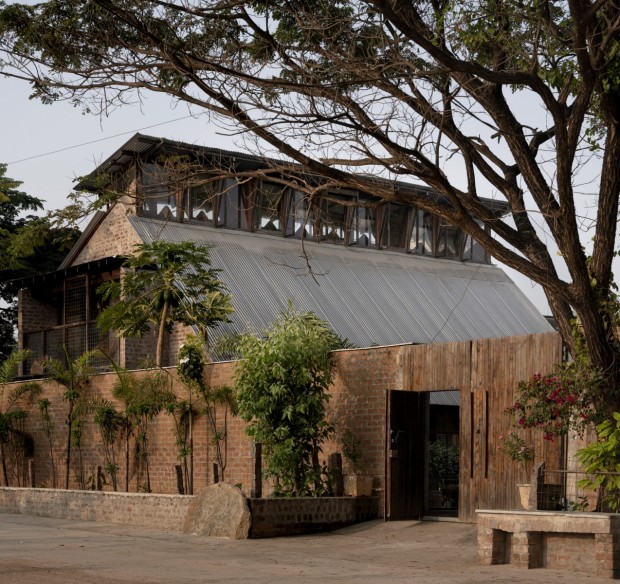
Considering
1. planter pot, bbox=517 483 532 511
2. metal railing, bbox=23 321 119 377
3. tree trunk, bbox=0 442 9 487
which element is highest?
metal railing, bbox=23 321 119 377

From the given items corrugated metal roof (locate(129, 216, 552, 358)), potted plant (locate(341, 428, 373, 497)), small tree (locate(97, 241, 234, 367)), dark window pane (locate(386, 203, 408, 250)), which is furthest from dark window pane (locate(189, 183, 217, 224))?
potted plant (locate(341, 428, 373, 497))

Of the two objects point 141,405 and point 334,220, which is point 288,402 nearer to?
point 141,405

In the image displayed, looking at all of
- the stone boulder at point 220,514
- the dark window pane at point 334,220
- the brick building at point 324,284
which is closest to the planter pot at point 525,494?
the brick building at point 324,284

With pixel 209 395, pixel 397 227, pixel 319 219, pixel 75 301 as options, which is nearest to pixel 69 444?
pixel 209 395

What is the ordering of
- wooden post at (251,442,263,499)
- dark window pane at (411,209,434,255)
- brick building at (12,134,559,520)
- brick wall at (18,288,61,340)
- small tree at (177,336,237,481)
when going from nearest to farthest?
1. wooden post at (251,442,263,499)
2. brick building at (12,134,559,520)
3. small tree at (177,336,237,481)
4. brick wall at (18,288,61,340)
5. dark window pane at (411,209,434,255)

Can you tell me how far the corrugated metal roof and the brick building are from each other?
0.04 m

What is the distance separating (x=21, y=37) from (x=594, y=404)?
7719mm

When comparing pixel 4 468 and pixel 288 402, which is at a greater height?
pixel 288 402

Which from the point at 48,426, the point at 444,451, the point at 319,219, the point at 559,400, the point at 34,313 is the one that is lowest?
the point at 444,451

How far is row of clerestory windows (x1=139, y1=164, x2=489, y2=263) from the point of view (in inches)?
1074

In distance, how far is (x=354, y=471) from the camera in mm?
16328

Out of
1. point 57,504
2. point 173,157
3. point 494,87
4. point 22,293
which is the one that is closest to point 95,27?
point 173,157

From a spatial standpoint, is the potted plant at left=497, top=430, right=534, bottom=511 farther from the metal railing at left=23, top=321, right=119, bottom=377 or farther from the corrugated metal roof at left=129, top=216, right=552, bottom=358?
the metal railing at left=23, top=321, right=119, bottom=377

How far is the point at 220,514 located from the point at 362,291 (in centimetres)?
1362
